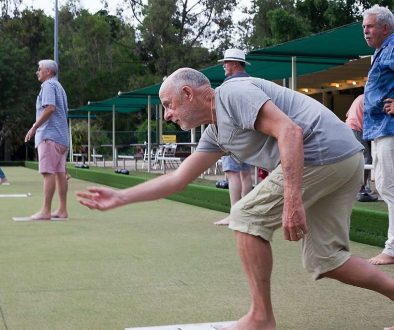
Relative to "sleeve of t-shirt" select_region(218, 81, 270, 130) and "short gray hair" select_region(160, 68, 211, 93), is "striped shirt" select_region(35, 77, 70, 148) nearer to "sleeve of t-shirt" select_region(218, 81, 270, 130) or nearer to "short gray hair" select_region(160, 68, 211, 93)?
"short gray hair" select_region(160, 68, 211, 93)

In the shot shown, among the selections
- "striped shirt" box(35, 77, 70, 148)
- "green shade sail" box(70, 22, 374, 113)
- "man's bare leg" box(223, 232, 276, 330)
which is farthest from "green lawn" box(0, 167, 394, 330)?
"green shade sail" box(70, 22, 374, 113)

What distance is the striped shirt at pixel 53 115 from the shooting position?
726cm

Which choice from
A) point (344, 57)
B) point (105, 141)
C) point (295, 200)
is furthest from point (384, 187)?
point (105, 141)

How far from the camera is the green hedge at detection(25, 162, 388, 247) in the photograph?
5719 mm

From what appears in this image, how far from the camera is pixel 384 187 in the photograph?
4.50m

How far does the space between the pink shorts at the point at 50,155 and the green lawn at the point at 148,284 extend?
2.02 feet

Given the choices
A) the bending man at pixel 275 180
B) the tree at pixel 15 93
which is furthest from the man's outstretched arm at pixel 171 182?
the tree at pixel 15 93

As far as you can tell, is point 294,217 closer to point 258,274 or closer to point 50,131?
point 258,274

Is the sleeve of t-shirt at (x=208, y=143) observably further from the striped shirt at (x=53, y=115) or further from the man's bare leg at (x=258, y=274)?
the striped shirt at (x=53, y=115)

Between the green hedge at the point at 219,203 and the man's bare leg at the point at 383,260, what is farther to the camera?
the green hedge at the point at 219,203

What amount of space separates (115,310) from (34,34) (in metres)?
42.5

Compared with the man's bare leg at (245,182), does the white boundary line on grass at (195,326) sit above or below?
below

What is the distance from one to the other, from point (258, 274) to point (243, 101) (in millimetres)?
689

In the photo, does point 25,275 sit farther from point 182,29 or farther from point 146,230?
point 182,29
